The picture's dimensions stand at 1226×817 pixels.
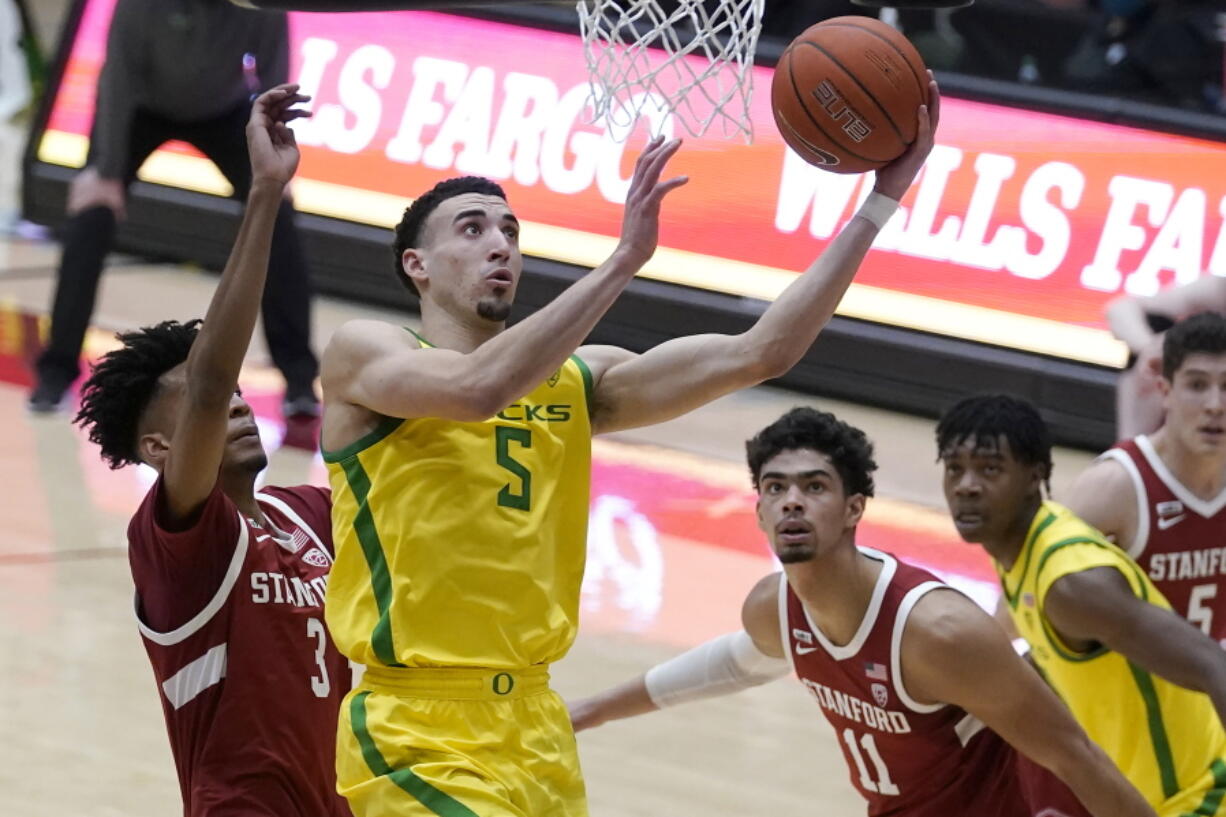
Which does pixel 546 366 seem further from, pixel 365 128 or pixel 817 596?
pixel 365 128

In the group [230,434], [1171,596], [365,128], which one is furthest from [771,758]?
[365,128]

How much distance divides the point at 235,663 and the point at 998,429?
167cm

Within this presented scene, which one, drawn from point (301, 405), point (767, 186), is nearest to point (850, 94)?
point (301, 405)

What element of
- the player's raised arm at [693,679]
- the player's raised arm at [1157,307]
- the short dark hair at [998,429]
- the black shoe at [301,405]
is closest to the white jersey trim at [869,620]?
the player's raised arm at [693,679]

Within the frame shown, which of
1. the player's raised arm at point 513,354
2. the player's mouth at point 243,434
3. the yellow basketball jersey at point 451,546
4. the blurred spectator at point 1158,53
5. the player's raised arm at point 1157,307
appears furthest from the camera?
the blurred spectator at point 1158,53

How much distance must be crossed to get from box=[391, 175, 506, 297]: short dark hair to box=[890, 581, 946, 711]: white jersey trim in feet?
3.48

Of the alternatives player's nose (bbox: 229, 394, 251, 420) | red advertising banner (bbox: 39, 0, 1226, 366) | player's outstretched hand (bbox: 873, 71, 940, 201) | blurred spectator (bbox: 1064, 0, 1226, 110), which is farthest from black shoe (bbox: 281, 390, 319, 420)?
player's outstretched hand (bbox: 873, 71, 940, 201)

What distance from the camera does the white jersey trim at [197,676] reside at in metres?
3.88

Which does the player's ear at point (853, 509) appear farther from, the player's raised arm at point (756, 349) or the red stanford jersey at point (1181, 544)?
the red stanford jersey at point (1181, 544)

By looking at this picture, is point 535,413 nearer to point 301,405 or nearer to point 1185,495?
point 1185,495

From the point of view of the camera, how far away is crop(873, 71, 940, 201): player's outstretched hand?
145 inches

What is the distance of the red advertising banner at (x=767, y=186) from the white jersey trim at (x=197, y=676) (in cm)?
437

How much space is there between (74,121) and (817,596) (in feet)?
25.7

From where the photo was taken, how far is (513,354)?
339 cm
